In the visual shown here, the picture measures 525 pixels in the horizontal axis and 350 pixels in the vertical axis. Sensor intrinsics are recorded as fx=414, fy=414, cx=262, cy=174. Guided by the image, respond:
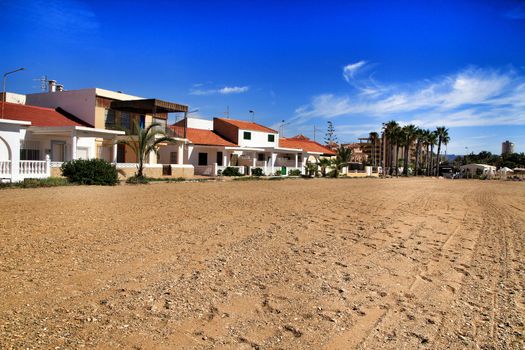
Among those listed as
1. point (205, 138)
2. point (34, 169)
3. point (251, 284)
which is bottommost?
point (251, 284)

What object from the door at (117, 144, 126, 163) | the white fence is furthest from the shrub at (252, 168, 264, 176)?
the white fence

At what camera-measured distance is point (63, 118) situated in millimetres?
30391

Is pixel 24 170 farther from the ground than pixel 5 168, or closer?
closer

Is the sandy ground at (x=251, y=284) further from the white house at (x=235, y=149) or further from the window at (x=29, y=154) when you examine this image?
the white house at (x=235, y=149)

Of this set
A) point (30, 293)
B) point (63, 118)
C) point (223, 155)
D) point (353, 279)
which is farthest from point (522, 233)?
point (223, 155)

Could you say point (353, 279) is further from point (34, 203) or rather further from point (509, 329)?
point (34, 203)

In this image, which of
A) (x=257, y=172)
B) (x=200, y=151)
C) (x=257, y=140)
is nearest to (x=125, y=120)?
(x=200, y=151)

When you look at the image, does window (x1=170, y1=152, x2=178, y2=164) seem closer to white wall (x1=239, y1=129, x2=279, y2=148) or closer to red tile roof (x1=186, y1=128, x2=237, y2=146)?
red tile roof (x1=186, y1=128, x2=237, y2=146)

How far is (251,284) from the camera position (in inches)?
217

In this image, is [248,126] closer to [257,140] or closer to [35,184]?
[257,140]

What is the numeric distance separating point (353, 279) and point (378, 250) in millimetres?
2110

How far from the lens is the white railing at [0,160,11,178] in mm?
19922

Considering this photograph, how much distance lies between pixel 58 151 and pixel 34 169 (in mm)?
5759


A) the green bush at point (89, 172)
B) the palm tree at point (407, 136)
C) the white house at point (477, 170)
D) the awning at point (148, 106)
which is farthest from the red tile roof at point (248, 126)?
the white house at point (477, 170)
